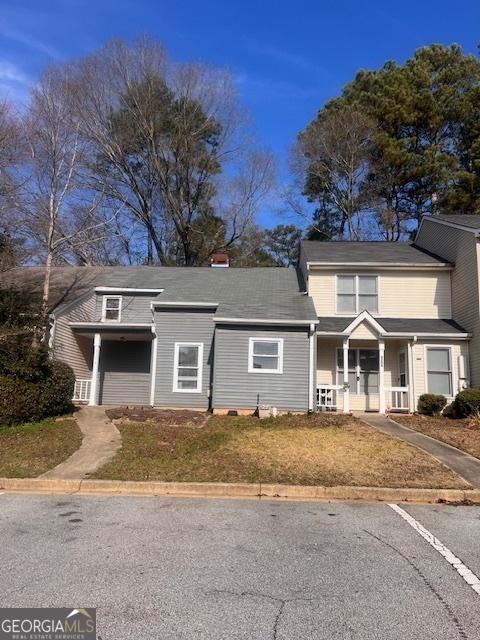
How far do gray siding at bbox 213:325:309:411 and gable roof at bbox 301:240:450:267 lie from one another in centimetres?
425

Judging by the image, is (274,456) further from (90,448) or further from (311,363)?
(311,363)

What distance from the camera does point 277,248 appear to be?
4047cm

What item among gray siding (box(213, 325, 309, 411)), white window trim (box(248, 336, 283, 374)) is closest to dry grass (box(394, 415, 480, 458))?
gray siding (box(213, 325, 309, 411))

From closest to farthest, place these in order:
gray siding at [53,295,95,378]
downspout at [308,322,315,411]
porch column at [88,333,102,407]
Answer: downspout at [308,322,315,411], porch column at [88,333,102,407], gray siding at [53,295,95,378]

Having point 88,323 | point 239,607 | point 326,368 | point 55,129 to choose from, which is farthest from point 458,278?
point 239,607

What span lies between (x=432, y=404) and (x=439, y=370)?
1460 millimetres

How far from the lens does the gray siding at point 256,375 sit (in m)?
16.8

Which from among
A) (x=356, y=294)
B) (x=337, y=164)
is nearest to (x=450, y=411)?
A: (x=356, y=294)

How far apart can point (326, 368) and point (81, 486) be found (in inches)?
483

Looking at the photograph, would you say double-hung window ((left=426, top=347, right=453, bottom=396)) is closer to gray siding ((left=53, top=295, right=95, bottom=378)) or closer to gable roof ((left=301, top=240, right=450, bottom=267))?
gable roof ((left=301, top=240, right=450, bottom=267))

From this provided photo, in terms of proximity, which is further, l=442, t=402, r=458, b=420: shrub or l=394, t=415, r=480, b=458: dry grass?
l=442, t=402, r=458, b=420: shrub

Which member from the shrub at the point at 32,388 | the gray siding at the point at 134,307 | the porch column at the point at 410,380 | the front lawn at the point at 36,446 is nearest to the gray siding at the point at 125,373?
the gray siding at the point at 134,307

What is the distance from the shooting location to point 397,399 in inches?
731

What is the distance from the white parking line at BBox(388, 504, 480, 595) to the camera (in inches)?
181
